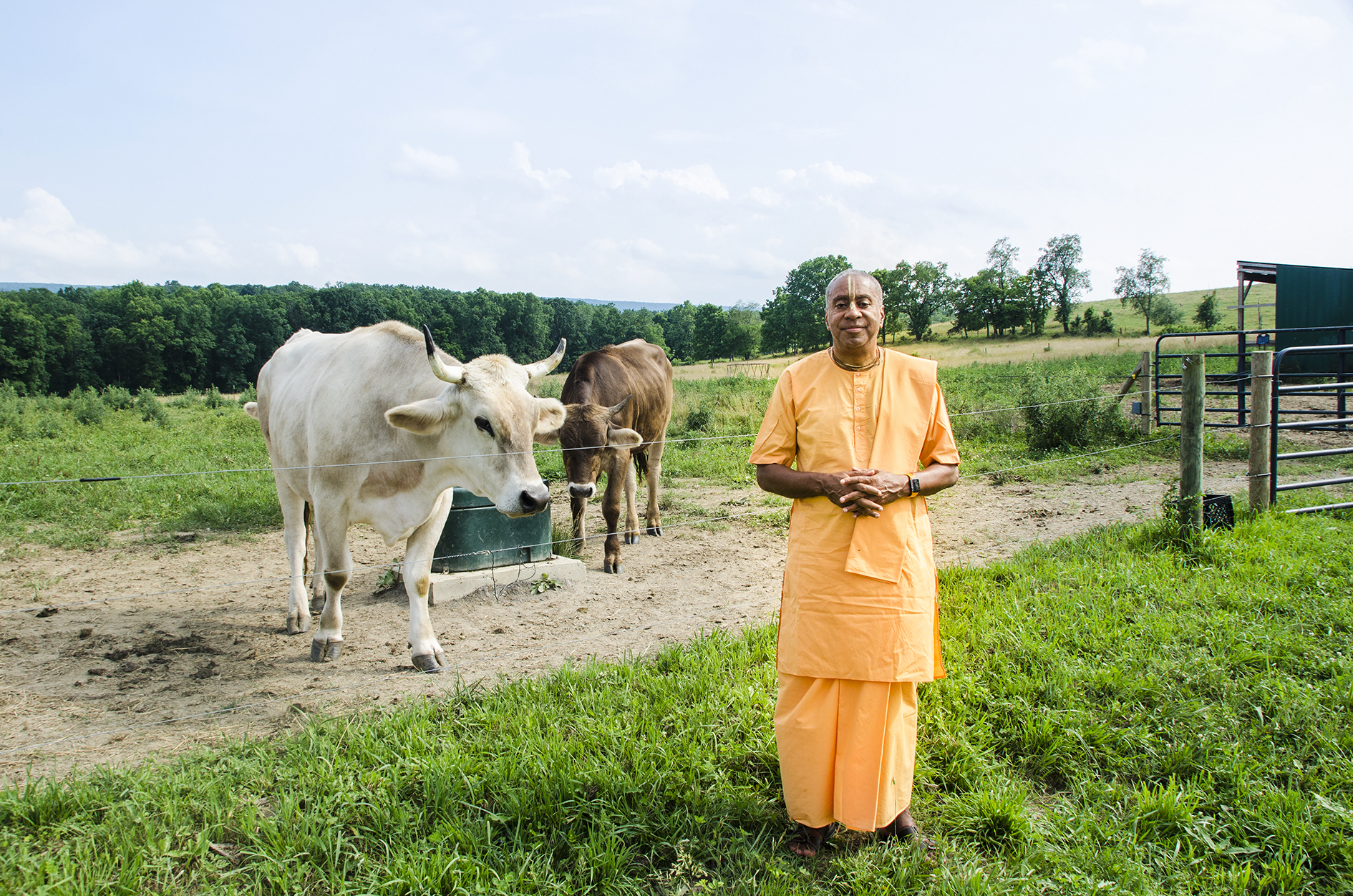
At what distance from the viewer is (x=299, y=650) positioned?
473cm

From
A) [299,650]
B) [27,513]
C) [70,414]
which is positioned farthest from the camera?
[70,414]

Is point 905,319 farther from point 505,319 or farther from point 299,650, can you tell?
point 299,650

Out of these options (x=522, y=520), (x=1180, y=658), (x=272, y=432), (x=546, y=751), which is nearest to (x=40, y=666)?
(x=272, y=432)

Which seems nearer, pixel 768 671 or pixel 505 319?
pixel 768 671

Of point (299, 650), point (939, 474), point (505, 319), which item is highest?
point (505, 319)

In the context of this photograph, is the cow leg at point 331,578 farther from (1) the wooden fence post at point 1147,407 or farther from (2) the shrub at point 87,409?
(2) the shrub at point 87,409

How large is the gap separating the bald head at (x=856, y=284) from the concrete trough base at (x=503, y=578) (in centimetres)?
400

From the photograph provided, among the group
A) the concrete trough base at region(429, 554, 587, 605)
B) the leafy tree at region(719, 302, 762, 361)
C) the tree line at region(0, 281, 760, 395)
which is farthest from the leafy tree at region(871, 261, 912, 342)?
the concrete trough base at region(429, 554, 587, 605)

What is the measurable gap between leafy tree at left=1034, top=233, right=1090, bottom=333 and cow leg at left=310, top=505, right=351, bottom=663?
2717 inches

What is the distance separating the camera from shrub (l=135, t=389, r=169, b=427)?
719 inches

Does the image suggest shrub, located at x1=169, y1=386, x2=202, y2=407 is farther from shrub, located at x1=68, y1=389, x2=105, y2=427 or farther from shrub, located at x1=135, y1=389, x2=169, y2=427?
shrub, located at x1=68, y1=389, x2=105, y2=427

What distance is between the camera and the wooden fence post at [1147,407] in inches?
423

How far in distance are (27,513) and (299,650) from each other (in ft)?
17.9

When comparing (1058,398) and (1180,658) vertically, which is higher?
(1058,398)
